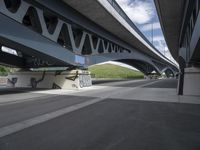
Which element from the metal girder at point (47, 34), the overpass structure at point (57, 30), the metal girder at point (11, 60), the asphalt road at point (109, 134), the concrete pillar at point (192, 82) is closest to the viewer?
the asphalt road at point (109, 134)

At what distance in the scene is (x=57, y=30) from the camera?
69.4 feet

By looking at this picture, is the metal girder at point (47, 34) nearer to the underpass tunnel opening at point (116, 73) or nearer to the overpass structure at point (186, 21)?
the overpass structure at point (186, 21)

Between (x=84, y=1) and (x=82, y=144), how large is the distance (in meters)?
16.8

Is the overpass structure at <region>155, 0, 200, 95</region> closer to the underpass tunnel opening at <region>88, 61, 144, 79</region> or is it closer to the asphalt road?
the asphalt road

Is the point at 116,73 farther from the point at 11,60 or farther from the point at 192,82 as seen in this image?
the point at 192,82

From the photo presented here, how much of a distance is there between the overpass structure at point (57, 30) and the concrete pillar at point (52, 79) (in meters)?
0.14

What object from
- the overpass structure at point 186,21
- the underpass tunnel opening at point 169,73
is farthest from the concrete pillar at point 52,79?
the underpass tunnel opening at point 169,73

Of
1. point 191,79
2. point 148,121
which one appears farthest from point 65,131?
point 191,79

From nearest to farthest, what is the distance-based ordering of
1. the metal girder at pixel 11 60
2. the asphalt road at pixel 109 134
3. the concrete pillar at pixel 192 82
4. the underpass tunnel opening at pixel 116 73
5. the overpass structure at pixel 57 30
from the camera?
the asphalt road at pixel 109 134
the overpass structure at pixel 57 30
the concrete pillar at pixel 192 82
the metal girder at pixel 11 60
the underpass tunnel opening at pixel 116 73

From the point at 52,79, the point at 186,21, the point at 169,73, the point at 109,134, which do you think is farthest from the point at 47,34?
the point at 169,73

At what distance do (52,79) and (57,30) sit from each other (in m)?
7.21

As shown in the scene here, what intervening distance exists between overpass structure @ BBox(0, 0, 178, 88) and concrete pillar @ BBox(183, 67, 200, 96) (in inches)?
408

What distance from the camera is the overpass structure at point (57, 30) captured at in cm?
1589

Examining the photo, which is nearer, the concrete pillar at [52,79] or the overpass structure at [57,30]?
the overpass structure at [57,30]
